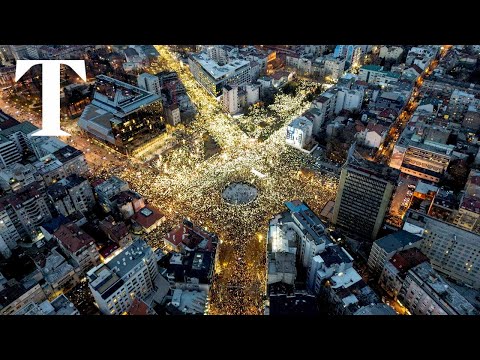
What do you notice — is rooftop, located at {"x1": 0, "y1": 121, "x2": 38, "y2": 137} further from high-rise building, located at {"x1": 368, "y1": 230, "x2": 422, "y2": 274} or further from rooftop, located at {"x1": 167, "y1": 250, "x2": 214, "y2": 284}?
high-rise building, located at {"x1": 368, "y1": 230, "x2": 422, "y2": 274}

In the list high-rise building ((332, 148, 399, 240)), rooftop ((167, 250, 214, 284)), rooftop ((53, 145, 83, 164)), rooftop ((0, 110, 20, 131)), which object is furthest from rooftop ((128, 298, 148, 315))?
rooftop ((0, 110, 20, 131))

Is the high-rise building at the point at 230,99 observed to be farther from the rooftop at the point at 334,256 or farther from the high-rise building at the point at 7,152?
the rooftop at the point at 334,256

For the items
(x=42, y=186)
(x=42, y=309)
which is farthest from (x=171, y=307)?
(x=42, y=186)

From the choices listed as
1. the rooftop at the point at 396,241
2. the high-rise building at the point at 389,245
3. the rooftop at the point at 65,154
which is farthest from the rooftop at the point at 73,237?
the rooftop at the point at 396,241

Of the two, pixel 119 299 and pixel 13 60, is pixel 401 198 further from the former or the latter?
pixel 13 60

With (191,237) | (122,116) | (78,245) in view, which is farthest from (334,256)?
(122,116)

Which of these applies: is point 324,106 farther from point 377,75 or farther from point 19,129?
point 19,129
